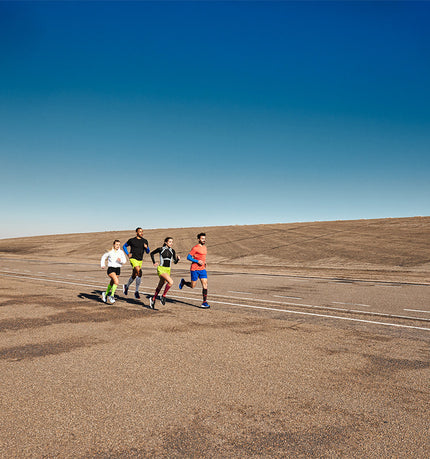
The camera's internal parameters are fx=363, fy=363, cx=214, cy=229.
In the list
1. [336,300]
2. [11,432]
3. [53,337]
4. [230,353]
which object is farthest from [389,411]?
[336,300]

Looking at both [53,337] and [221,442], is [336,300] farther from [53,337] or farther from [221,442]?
[221,442]

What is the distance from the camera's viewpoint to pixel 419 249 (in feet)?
92.1

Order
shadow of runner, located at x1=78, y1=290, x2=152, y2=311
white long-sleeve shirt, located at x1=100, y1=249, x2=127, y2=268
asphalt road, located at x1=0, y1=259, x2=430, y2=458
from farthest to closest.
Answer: white long-sleeve shirt, located at x1=100, y1=249, x2=127, y2=268 → shadow of runner, located at x1=78, y1=290, x2=152, y2=311 → asphalt road, located at x1=0, y1=259, x2=430, y2=458

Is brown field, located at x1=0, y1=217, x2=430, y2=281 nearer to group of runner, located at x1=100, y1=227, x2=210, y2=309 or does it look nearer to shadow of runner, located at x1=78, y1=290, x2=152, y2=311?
group of runner, located at x1=100, y1=227, x2=210, y2=309

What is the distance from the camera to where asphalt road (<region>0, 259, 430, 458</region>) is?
3.17 m

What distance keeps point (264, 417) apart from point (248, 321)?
436 cm

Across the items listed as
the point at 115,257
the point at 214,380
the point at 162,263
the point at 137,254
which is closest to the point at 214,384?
the point at 214,380

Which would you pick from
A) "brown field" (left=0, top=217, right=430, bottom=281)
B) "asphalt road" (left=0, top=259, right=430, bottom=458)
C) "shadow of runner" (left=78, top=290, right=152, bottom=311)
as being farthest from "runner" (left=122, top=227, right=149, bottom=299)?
"brown field" (left=0, top=217, right=430, bottom=281)

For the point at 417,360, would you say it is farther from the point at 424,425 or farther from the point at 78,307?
the point at 78,307

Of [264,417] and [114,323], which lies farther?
[114,323]

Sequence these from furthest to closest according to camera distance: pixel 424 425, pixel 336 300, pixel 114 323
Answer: pixel 336 300, pixel 114 323, pixel 424 425

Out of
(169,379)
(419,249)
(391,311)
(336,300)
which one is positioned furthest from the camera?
(419,249)

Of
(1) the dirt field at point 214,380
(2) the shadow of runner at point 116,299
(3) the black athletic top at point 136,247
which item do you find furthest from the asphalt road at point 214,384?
(3) the black athletic top at point 136,247

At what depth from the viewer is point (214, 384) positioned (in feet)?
14.5
